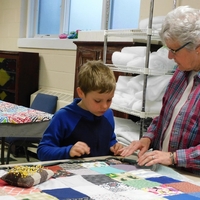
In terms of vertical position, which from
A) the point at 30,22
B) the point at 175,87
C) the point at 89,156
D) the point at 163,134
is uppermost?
the point at 30,22

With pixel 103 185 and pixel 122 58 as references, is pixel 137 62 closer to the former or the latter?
pixel 122 58

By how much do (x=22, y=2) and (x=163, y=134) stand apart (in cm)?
424

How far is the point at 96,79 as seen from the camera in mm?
1588

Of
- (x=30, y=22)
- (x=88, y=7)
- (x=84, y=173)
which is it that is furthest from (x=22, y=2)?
(x=84, y=173)

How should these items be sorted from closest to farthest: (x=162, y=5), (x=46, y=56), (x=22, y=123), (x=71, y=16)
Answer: (x=22, y=123) < (x=162, y=5) < (x=71, y=16) < (x=46, y=56)

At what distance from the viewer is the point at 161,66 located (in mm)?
2514

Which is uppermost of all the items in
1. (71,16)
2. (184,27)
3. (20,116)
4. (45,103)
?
(71,16)

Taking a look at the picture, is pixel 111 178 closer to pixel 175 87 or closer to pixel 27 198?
pixel 27 198

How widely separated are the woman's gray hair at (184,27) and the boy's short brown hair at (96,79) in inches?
12.2

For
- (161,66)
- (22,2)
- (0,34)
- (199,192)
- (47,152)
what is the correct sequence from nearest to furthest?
1. (199,192)
2. (47,152)
3. (161,66)
4. (22,2)
5. (0,34)

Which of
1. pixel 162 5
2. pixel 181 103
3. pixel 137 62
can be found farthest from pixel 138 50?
pixel 181 103

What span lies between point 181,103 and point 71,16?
11.5ft

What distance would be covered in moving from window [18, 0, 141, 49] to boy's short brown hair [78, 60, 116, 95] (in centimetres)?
195

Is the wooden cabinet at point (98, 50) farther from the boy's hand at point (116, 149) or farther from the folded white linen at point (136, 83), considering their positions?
the boy's hand at point (116, 149)
